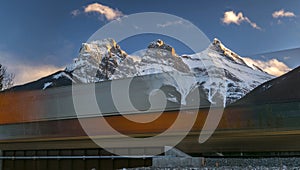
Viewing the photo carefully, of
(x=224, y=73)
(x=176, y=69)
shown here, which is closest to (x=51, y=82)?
(x=176, y=69)

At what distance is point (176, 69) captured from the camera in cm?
1571

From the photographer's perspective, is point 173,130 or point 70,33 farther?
point 70,33

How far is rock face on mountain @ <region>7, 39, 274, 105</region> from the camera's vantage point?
13.9 metres

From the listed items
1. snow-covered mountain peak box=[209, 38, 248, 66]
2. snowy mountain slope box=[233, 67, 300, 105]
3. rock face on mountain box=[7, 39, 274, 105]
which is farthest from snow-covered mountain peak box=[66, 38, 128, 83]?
snowy mountain slope box=[233, 67, 300, 105]

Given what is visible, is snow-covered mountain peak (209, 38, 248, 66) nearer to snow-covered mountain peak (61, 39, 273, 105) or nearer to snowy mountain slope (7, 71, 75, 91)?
snow-covered mountain peak (61, 39, 273, 105)

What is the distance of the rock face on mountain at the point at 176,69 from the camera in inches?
547

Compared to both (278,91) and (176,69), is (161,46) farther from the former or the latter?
(278,91)

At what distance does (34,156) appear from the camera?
13.6 m

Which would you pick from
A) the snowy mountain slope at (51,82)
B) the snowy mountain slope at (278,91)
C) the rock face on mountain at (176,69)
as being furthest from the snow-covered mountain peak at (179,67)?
the snowy mountain slope at (278,91)

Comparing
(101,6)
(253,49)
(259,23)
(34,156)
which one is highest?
(101,6)

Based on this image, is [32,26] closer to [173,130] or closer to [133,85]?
[133,85]

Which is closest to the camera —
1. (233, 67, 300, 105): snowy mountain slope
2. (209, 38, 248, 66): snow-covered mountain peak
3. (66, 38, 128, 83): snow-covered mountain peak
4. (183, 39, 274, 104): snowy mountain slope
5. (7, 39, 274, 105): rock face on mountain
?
(233, 67, 300, 105): snowy mountain slope

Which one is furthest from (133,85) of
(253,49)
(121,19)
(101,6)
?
(253,49)

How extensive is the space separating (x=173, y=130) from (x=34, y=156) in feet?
16.6
